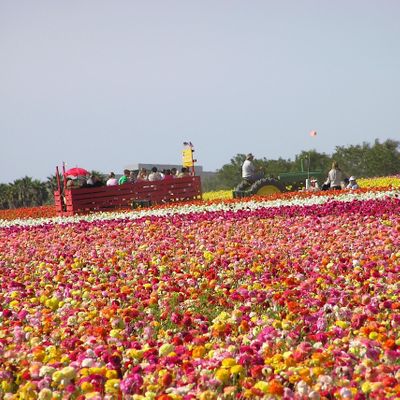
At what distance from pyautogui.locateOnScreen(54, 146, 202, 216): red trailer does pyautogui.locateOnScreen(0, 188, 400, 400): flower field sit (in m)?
9.65

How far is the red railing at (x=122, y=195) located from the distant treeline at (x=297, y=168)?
21.6 meters

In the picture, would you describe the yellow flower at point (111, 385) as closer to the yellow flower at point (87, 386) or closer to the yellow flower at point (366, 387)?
the yellow flower at point (87, 386)

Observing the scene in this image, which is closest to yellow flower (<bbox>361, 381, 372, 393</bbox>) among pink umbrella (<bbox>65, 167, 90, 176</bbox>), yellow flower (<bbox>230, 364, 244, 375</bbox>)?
yellow flower (<bbox>230, 364, 244, 375</bbox>)

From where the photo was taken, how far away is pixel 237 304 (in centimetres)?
599

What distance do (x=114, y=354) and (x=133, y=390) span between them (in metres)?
0.53

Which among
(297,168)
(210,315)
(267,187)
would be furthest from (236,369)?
(297,168)

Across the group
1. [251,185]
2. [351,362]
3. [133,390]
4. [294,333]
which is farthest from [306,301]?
[251,185]

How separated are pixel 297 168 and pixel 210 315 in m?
41.8

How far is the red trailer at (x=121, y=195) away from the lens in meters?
21.8

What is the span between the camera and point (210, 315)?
6.02m

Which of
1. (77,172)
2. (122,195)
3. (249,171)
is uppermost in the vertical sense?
(77,172)

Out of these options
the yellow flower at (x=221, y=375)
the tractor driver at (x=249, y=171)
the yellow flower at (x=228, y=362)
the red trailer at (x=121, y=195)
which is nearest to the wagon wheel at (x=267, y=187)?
the tractor driver at (x=249, y=171)

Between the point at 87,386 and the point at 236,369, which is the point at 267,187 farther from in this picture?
→ the point at 87,386

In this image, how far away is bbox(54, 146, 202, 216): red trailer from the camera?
21781mm
